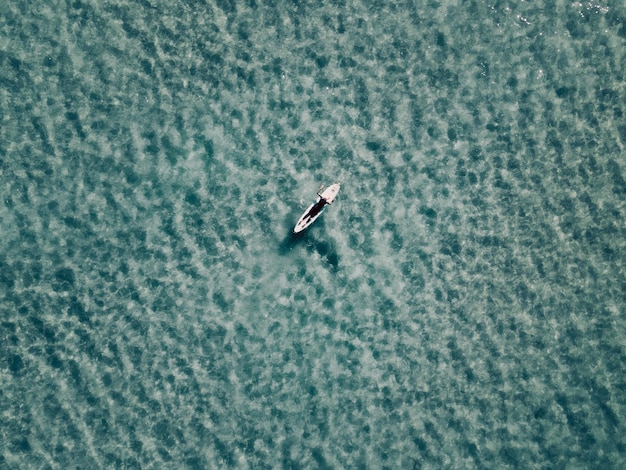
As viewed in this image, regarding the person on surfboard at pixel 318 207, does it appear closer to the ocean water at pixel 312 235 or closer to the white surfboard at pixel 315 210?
the white surfboard at pixel 315 210

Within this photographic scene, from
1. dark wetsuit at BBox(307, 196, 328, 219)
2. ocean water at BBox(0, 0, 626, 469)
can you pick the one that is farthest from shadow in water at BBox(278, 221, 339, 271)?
dark wetsuit at BBox(307, 196, 328, 219)

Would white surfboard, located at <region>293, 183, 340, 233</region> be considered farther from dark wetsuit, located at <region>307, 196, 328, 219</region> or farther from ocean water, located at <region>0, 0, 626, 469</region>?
ocean water, located at <region>0, 0, 626, 469</region>

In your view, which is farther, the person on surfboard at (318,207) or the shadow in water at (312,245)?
the shadow in water at (312,245)

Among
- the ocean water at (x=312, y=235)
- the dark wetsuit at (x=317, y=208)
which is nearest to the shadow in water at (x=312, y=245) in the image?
the ocean water at (x=312, y=235)

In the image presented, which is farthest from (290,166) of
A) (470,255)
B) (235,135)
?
(470,255)

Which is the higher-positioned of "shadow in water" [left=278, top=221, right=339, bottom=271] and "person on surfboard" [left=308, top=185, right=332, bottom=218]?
"person on surfboard" [left=308, top=185, right=332, bottom=218]

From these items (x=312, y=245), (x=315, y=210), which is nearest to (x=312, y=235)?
(x=312, y=245)

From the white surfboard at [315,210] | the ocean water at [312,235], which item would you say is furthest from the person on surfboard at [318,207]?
the ocean water at [312,235]

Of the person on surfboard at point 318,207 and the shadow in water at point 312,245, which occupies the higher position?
the person on surfboard at point 318,207
